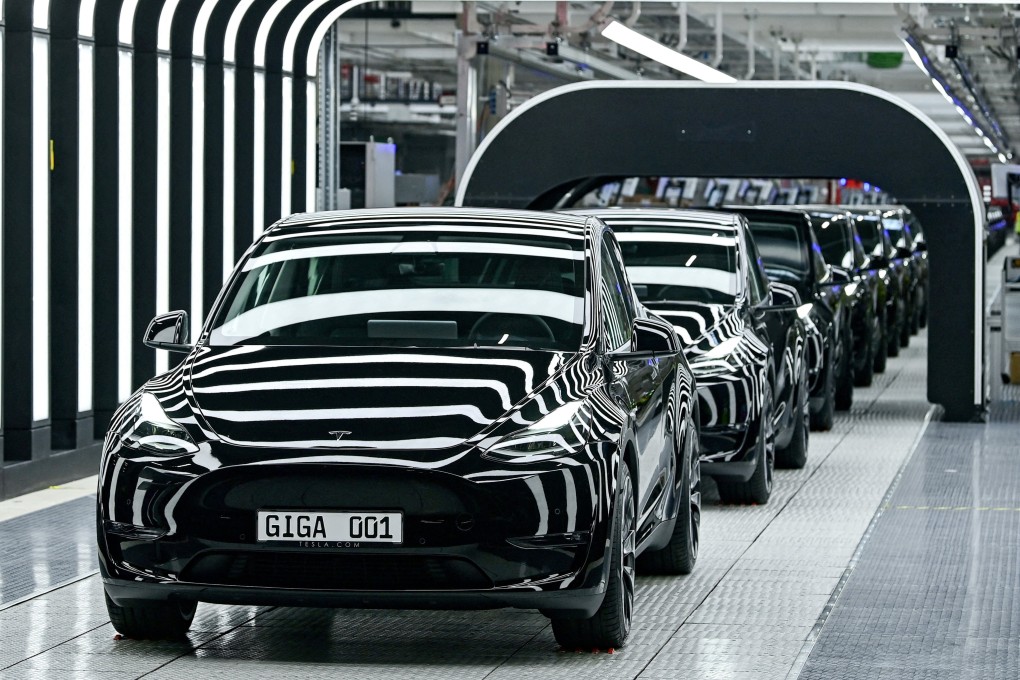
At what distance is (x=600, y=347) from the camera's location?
646 centimetres

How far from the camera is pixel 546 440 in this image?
569 cm

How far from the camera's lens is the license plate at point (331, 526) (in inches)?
218

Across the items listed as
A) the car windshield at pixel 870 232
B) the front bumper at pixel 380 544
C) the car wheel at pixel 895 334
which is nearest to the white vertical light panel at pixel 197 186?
the front bumper at pixel 380 544

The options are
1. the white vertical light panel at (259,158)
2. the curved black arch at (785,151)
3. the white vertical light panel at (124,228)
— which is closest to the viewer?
the white vertical light panel at (124,228)

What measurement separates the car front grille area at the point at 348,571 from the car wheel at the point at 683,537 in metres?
2.14

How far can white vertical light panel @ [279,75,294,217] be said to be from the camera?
571 inches

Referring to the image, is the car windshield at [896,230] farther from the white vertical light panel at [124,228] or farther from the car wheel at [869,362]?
the white vertical light panel at [124,228]

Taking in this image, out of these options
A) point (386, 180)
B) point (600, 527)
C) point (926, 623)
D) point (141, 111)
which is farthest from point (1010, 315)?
point (600, 527)

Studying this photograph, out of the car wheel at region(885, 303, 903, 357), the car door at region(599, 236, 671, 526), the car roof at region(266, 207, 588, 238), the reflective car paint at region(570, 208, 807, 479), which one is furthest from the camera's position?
the car wheel at region(885, 303, 903, 357)

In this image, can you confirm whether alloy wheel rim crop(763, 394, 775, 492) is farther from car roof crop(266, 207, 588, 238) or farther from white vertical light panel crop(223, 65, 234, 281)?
white vertical light panel crop(223, 65, 234, 281)

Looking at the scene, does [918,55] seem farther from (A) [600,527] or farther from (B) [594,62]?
(A) [600,527]

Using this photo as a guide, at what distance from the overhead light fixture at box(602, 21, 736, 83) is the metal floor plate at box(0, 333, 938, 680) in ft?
33.9

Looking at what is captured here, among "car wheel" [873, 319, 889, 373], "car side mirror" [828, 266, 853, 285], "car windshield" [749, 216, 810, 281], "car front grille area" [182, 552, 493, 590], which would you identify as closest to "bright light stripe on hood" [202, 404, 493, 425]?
"car front grille area" [182, 552, 493, 590]

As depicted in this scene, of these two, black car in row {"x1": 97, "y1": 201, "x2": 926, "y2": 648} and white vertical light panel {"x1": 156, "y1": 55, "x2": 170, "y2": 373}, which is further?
white vertical light panel {"x1": 156, "y1": 55, "x2": 170, "y2": 373}
